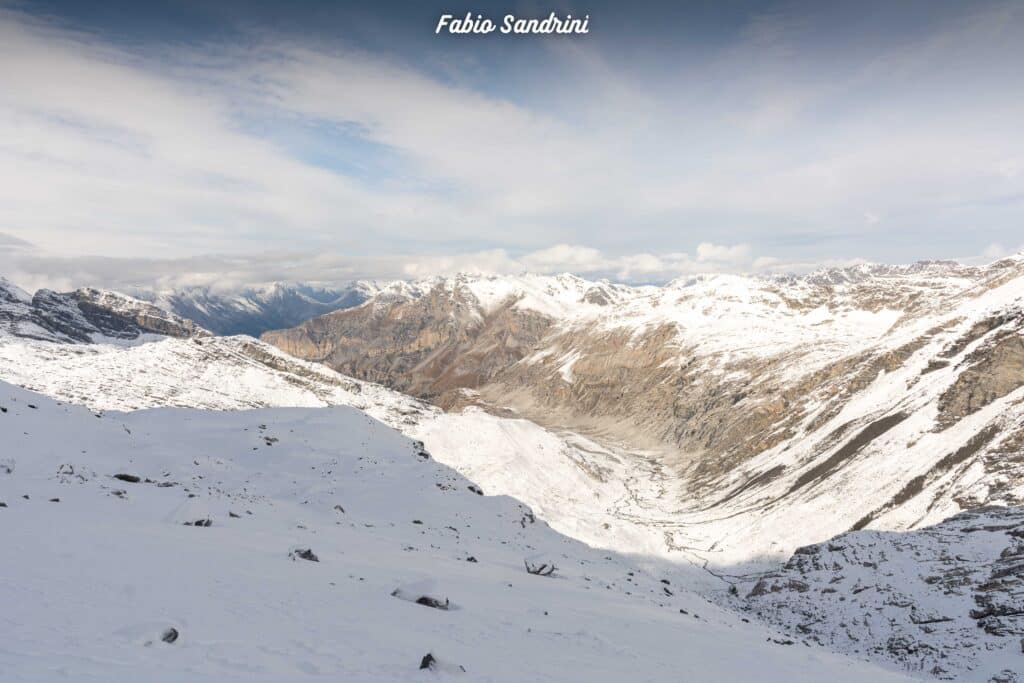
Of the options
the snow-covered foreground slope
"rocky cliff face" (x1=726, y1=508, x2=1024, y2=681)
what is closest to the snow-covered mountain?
"rocky cliff face" (x1=726, y1=508, x2=1024, y2=681)

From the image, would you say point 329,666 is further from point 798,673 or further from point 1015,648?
point 1015,648

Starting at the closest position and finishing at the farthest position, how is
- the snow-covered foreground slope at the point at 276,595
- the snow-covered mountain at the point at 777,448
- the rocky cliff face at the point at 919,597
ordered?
the snow-covered foreground slope at the point at 276,595, the rocky cliff face at the point at 919,597, the snow-covered mountain at the point at 777,448

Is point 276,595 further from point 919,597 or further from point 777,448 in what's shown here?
point 777,448

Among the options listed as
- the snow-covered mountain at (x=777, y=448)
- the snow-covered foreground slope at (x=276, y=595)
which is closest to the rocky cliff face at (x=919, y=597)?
the snow-covered mountain at (x=777, y=448)

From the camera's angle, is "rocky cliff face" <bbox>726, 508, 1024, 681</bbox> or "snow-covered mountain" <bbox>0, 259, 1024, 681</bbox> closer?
"rocky cliff face" <bbox>726, 508, 1024, 681</bbox>

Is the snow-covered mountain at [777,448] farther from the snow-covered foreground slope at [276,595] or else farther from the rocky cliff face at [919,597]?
the snow-covered foreground slope at [276,595]

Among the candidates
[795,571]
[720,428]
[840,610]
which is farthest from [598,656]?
[720,428]

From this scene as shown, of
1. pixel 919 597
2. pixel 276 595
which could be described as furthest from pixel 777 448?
pixel 276 595

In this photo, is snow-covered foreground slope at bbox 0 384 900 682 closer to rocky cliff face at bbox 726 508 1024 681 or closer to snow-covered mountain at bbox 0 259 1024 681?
rocky cliff face at bbox 726 508 1024 681
